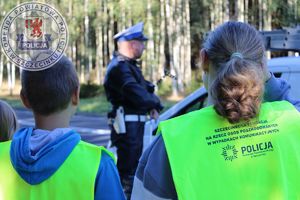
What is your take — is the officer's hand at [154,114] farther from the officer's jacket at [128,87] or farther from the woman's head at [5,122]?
the woman's head at [5,122]

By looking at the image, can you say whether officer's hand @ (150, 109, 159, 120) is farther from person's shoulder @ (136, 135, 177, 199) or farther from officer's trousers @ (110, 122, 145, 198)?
person's shoulder @ (136, 135, 177, 199)

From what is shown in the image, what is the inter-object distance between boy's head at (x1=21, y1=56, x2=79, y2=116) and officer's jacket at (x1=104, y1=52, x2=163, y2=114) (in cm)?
370

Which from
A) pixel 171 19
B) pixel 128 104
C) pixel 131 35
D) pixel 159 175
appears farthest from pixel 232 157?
pixel 171 19

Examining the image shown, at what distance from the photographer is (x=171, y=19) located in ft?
117

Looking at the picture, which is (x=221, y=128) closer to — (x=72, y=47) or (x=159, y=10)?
(x=159, y=10)

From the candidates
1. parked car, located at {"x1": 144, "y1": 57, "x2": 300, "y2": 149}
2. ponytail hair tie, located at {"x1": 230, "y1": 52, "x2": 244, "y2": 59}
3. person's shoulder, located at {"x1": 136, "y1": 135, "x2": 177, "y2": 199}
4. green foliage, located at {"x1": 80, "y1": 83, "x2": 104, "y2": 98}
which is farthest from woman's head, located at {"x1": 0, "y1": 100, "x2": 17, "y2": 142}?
green foliage, located at {"x1": 80, "y1": 83, "x2": 104, "y2": 98}

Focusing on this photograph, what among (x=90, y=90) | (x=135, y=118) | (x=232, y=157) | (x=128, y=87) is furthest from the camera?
(x=90, y=90)

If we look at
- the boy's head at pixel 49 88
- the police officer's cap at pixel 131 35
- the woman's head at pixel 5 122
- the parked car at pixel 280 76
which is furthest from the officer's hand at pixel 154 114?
the boy's head at pixel 49 88

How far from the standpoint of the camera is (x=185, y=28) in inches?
1441

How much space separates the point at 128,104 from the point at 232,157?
13.5ft

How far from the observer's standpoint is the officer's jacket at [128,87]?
593 centimetres

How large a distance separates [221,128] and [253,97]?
170mm

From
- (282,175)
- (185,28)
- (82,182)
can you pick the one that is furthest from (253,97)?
(185,28)

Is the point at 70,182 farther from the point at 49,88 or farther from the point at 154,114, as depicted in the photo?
the point at 154,114
